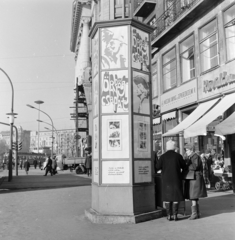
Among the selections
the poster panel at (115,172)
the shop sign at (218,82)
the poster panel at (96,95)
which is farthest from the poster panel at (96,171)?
the shop sign at (218,82)

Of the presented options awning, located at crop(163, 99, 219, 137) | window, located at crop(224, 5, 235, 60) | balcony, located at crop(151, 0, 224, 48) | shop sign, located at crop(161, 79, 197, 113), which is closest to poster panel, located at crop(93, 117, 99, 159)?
awning, located at crop(163, 99, 219, 137)

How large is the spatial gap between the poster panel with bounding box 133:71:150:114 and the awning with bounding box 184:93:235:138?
495 centimetres

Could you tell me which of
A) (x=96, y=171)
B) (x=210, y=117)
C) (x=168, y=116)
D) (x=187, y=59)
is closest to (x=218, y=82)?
(x=210, y=117)

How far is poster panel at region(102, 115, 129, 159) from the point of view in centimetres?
785

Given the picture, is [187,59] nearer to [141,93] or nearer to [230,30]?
[230,30]

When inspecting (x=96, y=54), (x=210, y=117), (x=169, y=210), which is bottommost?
(x=169, y=210)

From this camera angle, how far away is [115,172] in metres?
7.84

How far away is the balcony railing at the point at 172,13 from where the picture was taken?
59.3ft

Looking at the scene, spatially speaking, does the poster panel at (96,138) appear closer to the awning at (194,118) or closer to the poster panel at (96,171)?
the poster panel at (96,171)

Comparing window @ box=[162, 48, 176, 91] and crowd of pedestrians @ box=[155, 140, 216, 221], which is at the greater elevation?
window @ box=[162, 48, 176, 91]

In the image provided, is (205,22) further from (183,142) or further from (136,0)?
(136,0)

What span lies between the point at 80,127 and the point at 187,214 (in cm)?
4433

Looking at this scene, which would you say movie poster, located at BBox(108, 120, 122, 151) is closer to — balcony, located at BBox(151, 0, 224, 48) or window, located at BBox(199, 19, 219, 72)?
balcony, located at BBox(151, 0, 224, 48)

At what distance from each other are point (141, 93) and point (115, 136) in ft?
4.04
